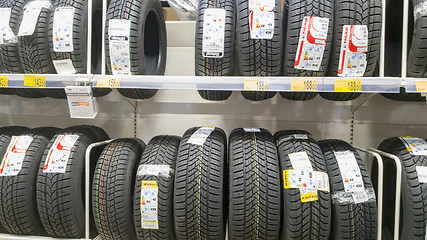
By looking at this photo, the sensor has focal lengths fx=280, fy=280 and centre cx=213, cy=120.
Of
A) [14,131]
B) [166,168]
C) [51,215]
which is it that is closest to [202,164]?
[166,168]

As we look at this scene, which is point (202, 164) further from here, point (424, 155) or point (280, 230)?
point (424, 155)

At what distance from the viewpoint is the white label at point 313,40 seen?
4.03ft

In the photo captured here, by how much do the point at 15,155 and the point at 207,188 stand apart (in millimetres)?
1026

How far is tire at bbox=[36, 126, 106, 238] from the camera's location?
1.36 metres

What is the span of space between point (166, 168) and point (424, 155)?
48.4 inches

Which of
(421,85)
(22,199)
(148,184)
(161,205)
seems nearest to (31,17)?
(22,199)

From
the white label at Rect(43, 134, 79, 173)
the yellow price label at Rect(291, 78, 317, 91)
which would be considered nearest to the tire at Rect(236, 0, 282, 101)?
the yellow price label at Rect(291, 78, 317, 91)

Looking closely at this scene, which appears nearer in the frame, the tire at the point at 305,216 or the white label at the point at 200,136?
the tire at the point at 305,216

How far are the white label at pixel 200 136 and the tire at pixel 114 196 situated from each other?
13.9 inches

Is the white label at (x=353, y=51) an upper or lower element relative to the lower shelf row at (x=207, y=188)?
upper

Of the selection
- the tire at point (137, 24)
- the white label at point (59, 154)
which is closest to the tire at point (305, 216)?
the tire at point (137, 24)

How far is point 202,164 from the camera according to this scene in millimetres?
1279

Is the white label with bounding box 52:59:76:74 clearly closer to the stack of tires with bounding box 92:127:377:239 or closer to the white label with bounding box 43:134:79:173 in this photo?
the white label with bounding box 43:134:79:173

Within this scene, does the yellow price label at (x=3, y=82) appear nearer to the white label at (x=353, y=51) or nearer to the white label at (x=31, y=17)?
the white label at (x=31, y=17)
